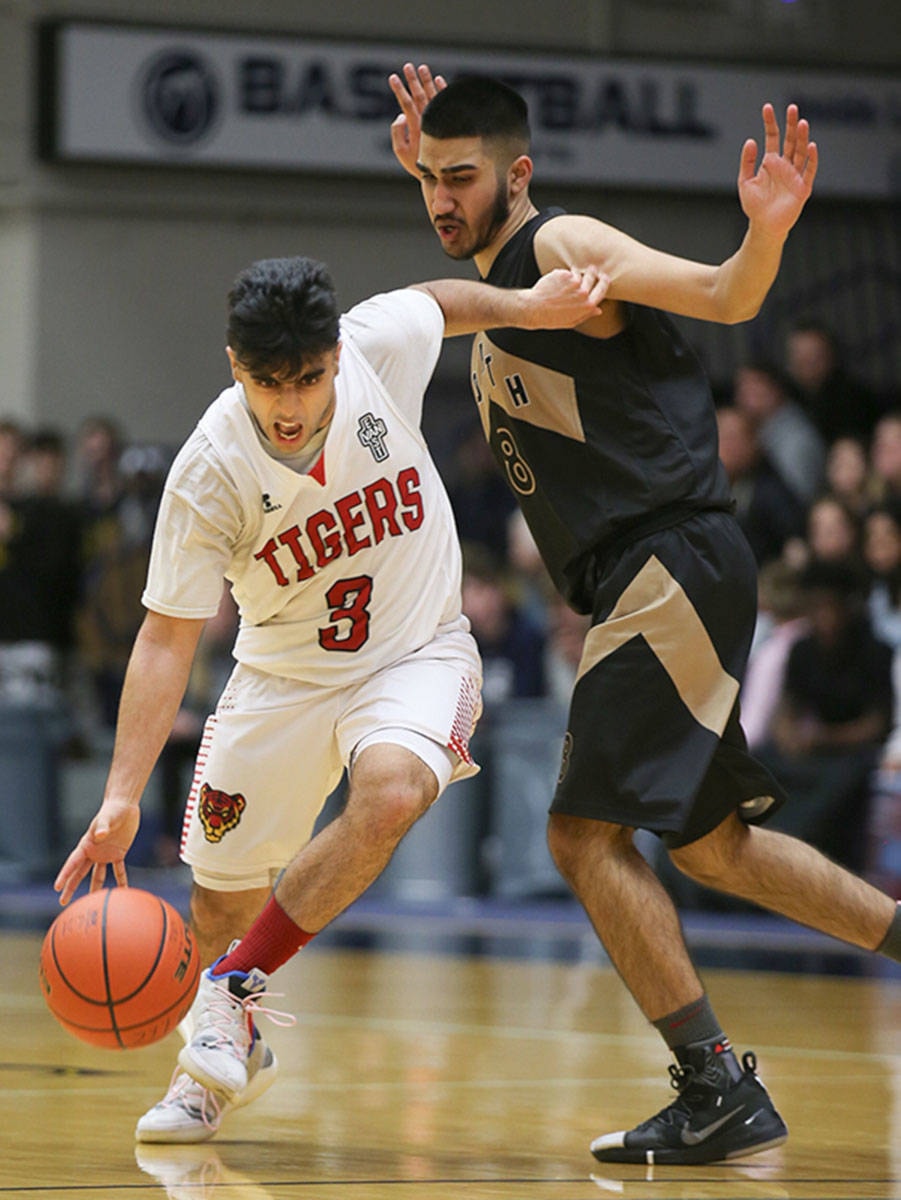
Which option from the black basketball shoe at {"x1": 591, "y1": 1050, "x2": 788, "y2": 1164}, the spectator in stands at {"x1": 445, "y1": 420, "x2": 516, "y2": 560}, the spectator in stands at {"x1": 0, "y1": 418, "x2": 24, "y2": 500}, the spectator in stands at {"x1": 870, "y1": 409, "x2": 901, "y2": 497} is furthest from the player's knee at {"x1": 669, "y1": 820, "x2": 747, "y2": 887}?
the spectator in stands at {"x1": 0, "y1": 418, "x2": 24, "y2": 500}

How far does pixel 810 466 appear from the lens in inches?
454

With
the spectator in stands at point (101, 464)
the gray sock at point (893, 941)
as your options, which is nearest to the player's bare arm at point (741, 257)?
the gray sock at point (893, 941)

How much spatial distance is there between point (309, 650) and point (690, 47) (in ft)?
43.8

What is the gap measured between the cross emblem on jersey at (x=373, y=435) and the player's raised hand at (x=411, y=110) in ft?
2.86

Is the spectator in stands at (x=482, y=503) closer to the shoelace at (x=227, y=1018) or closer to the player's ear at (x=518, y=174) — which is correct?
the player's ear at (x=518, y=174)

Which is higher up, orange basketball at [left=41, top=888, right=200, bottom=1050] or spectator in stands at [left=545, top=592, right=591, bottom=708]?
spectator in stands at [left=545, top=592, right=591, bottom=708]

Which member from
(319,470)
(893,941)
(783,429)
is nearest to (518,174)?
(319,470)

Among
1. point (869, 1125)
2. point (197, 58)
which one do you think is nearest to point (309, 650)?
point (869, 1125)

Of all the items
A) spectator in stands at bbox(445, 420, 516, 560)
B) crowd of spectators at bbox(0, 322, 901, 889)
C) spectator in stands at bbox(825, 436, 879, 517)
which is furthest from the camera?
spectator in stands at bbox(445, 420, 516, 560)

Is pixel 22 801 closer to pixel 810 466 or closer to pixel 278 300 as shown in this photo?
pixel 810 466

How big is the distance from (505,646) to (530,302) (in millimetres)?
7136

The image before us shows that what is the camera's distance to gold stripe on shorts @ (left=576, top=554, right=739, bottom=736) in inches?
191

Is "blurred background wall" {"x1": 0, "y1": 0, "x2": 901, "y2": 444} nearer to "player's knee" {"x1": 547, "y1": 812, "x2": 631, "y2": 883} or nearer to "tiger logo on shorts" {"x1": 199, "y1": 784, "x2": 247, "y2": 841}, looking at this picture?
"tiger logo on shorts" {"x1": 199, "y1": 784, "x2": 247, "y2": 841}

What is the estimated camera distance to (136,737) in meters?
4.61
